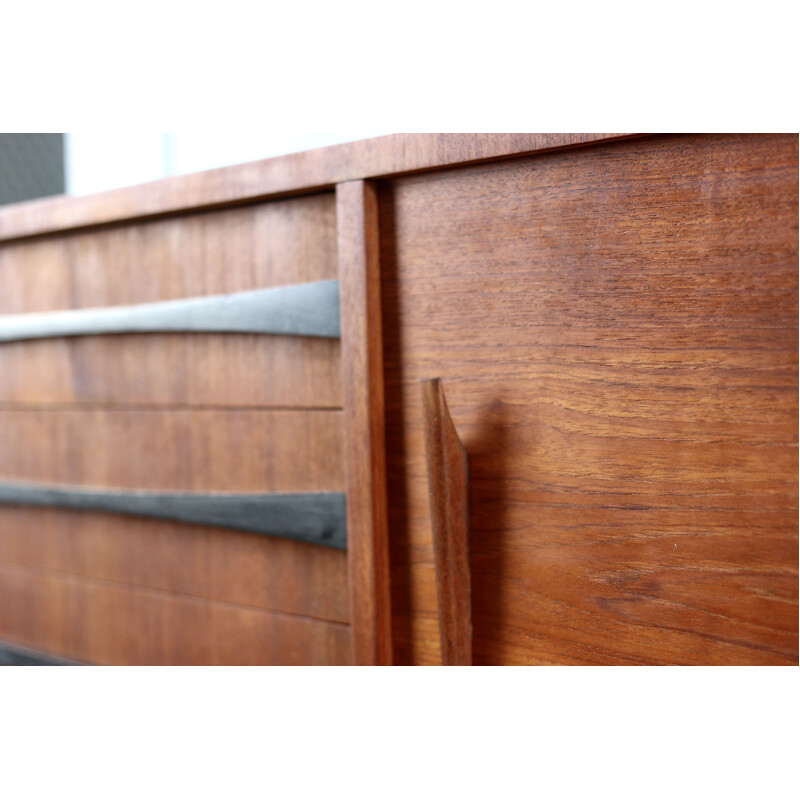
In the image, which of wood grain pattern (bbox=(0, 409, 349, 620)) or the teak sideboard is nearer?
the teak sideboard

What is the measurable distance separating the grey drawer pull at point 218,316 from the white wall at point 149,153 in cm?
39

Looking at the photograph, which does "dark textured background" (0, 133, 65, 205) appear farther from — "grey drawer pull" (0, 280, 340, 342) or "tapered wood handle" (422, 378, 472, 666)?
"tapered wood handle" (422, 378, 472, 666)

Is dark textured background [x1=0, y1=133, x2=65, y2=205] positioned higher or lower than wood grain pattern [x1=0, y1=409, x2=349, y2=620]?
higher

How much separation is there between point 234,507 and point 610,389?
32cm

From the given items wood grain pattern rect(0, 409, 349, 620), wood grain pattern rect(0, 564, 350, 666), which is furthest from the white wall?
wood grain pattern rect(0, 564, 350, 666)

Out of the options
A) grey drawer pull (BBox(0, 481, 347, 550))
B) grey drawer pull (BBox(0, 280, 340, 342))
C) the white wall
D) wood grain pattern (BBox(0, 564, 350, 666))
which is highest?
the white wall

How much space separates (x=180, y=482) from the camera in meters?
0.65

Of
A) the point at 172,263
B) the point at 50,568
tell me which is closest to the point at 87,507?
the point at 50,568

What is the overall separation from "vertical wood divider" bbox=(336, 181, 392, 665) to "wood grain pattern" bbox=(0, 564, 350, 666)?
0.04 m

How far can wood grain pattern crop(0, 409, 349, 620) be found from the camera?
0.58 metres

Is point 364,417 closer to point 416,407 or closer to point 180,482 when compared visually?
point 416,407

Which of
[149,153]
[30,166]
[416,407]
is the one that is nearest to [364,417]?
[416,407]
